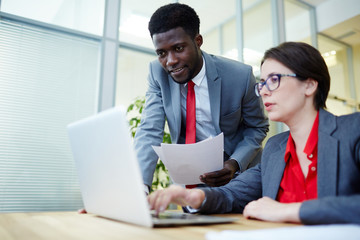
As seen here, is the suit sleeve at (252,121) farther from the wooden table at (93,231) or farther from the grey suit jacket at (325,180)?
the wooden table at (93,231)

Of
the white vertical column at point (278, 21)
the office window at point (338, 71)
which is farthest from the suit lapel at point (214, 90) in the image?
the office window at point (338, 71)

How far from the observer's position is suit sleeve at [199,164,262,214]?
91 cm

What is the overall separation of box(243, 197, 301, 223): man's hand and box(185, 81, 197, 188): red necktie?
69 cm

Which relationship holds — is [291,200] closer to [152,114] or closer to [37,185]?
[152,114]

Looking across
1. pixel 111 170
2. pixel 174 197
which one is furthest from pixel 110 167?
pixel 174 197

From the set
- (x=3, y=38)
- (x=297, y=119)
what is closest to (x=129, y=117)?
(x=3, y=38)

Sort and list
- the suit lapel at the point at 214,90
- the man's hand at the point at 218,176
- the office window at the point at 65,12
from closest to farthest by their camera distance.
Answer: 1. the man's hand at the point at 218,176
2. the suit lapel at the point at 214,90
3. the office window at the point at 65,12

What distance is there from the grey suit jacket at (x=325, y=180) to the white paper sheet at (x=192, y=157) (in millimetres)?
137

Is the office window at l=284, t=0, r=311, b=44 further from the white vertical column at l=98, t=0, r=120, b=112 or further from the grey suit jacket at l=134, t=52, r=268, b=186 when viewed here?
the grey suit jacket at l=134, t=52, r=268, b=186

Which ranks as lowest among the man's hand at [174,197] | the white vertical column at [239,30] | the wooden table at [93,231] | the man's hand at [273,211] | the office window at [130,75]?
the wooden table at [93,231]

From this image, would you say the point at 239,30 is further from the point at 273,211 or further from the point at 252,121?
the point at 273,211

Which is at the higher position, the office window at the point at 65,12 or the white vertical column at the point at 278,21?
the white vertical column at the point at 278,21

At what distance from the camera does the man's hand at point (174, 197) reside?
2.41 feet

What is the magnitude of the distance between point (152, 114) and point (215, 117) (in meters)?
0.33
